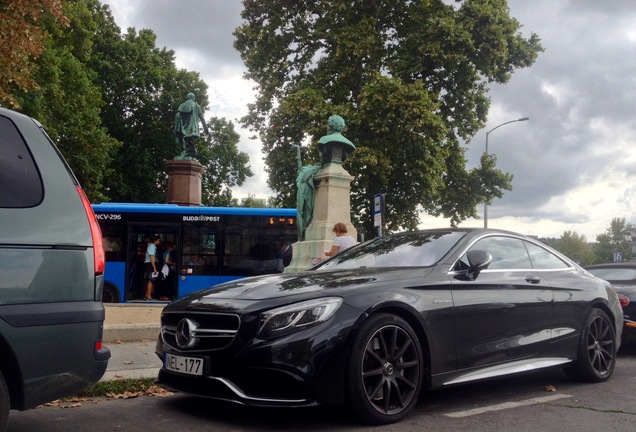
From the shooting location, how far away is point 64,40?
2688 cm

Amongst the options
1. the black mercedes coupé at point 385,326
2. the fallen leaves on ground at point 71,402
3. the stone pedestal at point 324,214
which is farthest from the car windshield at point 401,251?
the stone pedestal at point 324,214

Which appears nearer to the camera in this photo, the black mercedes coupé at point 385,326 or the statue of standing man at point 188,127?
the black mercedes coupé at point 385,326

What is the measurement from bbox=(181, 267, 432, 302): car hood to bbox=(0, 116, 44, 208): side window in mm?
1509

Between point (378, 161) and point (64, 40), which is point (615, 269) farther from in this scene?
point (64, 40)

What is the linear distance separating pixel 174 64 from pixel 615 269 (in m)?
32.6

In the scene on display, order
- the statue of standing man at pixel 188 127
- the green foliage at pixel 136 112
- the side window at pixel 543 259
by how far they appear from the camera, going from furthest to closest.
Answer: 1. the green foliage at pixel 136 112
2. the statue of standing man at pixel 188 127
3. the side window at pixel 543 259

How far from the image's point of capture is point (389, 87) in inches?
878

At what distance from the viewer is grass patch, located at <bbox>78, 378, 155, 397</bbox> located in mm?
5473

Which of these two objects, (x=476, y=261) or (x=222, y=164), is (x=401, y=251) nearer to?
(x=476, y=261)

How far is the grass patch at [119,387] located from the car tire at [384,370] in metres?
2.22

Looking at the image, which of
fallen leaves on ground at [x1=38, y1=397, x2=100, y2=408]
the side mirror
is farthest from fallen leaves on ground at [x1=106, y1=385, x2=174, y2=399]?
the side mirror

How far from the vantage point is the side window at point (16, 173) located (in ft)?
11.0

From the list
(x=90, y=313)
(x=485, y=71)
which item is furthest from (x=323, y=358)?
(x=485, y=71)

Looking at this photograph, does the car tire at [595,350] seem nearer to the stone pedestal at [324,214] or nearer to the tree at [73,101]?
the stone pedestal at [324,214]
